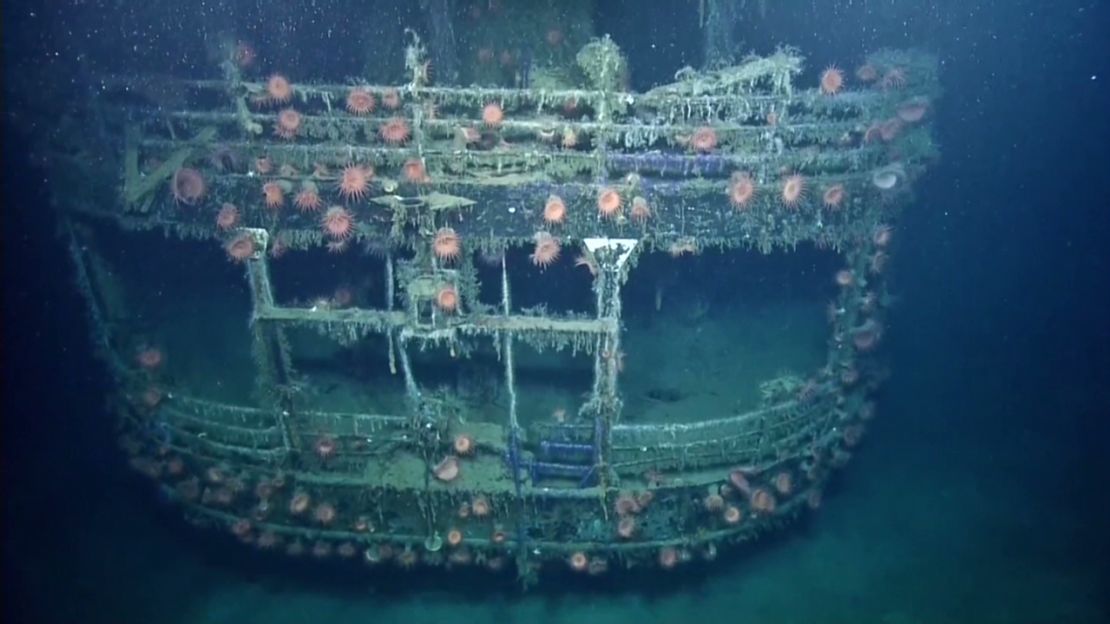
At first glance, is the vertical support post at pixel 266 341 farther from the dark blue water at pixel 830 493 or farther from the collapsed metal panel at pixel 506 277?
the dark blue water at pixel 830 493

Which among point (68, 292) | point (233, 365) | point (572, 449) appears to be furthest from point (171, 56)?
point (572, 449)

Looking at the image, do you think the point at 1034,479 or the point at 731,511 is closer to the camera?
the point at 731,511

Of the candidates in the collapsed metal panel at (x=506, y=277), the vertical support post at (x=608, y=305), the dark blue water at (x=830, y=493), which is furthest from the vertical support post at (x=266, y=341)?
the vertical support post at (x=608, y=305)

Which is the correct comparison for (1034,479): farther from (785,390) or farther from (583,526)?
(583,526)

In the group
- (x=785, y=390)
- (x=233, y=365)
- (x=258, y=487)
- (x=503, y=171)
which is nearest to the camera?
(x=503, y=171)

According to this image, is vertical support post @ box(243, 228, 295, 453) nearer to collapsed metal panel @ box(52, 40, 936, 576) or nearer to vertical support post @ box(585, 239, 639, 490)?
collapsed metal panel @ box(52, 40, 936, 576)
